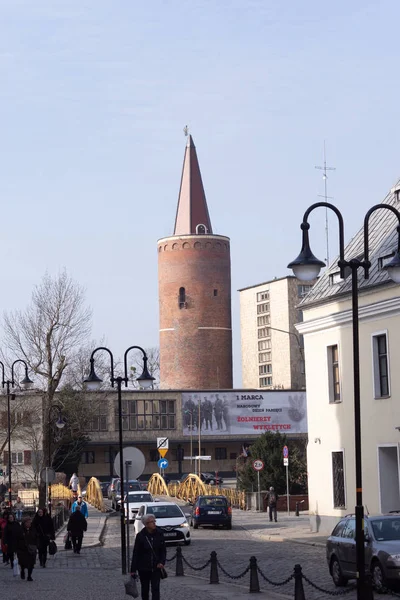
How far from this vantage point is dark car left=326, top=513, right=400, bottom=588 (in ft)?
62.2

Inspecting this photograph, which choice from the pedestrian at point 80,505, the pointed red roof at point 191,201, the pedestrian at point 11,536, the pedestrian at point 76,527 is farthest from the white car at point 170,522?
the pointed red roof at point 191,201

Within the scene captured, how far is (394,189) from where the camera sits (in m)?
38.3

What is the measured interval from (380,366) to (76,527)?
34.7 feet

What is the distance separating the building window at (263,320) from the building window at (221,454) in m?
68.0

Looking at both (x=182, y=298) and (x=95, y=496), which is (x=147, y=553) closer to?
(x=95, y=496)

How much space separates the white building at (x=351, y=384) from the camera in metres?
33.3

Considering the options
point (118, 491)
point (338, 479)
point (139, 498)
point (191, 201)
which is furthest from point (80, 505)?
point (191, 201)

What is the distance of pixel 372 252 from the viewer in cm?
3700

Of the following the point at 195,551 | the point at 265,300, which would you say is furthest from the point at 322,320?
the point at 265,300

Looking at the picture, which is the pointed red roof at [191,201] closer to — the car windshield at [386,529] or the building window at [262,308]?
the building window at [262,308]

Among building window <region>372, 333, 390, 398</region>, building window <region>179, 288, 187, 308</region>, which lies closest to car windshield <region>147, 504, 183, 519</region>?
building window <region>372, 333, 390, 398</region>

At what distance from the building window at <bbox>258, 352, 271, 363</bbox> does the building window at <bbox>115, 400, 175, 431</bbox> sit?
67880 millimetres

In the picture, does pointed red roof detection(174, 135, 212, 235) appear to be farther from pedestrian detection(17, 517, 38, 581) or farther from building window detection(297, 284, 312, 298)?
pedestrian detection(17, 517, 38, 581)

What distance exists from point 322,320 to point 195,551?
9.21 metres
